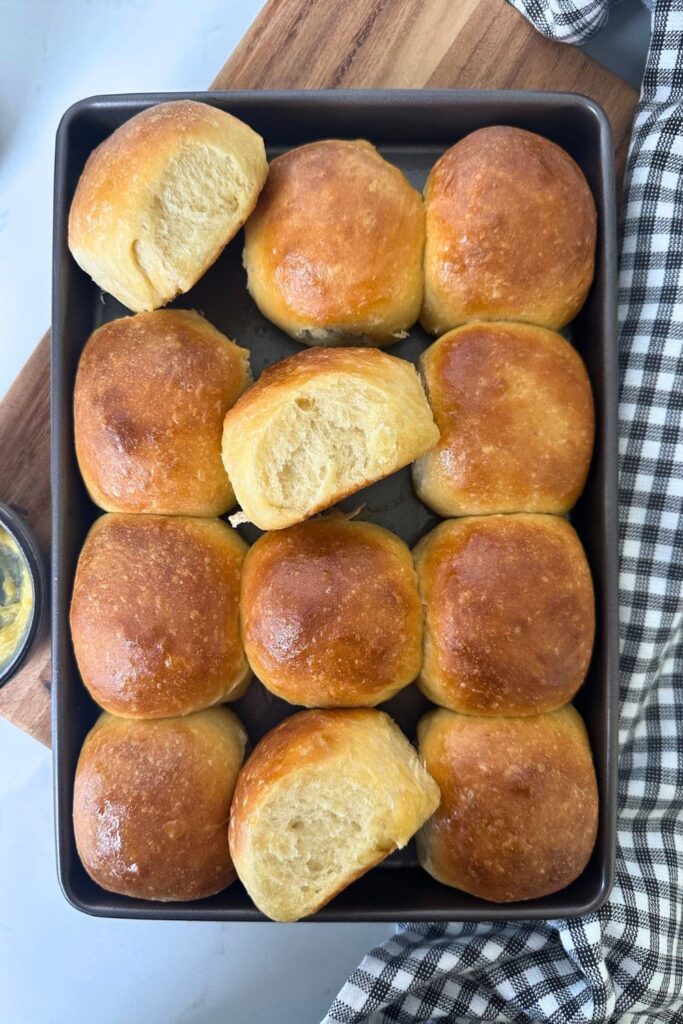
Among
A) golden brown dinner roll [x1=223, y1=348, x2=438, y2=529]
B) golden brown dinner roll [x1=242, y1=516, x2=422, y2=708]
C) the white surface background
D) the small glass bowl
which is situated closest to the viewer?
golden brown dinner roll [x1=223, y1=348, x2=438, y2=529]

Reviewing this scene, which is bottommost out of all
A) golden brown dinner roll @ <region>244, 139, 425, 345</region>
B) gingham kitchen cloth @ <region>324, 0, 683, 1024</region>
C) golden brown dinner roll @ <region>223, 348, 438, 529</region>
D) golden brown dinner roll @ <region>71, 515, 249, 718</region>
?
gingham kitchen cloth @ <region>324, 0, 683, 1024</region>

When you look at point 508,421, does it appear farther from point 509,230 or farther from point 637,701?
point 637,701

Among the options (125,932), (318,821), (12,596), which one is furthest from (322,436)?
(125,932)

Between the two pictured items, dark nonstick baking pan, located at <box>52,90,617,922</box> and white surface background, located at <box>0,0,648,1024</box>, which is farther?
white surface background, located at <box>0,0,648,1024</box>

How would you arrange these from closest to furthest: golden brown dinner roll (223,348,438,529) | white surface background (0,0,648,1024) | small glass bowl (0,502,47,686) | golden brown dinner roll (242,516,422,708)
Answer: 1. golden brown dinner roll (223,348,438,529)
2. golden brown dinner roll (242,516,422,708)
3. small glass bowl (0,502,47,686)
4. white surface background (0,0,648,1024)

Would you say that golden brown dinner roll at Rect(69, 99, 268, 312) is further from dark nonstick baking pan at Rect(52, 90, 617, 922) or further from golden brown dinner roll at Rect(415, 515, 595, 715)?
golden brown dinner roll at Rect(415, 515, 595, 715)

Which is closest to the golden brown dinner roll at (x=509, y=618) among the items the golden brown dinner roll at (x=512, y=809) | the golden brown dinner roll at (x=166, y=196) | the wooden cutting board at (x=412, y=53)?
the golden brown dinner roll at (x=512, y=809)

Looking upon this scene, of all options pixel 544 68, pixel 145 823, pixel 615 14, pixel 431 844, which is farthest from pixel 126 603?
pixel 615 14

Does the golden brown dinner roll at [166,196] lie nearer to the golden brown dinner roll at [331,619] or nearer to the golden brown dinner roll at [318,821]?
the golden brown dinner roll at [331,619]

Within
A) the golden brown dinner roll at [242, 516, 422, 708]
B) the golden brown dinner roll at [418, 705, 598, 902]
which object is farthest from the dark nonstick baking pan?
the golden brown dinner roll at [242, 516, 422, 708]
